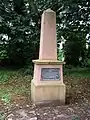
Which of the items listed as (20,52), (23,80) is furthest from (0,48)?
(23,80)

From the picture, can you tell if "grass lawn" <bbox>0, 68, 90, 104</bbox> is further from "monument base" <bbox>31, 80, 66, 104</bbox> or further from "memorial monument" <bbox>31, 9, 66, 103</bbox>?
"memorial monument" <bbox>31, 9, 66, 103</bbox>

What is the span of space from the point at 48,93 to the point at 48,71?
0.50 m

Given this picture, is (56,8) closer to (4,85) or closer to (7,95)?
(4,85)

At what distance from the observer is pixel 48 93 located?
520cm

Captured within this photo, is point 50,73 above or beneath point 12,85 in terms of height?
above

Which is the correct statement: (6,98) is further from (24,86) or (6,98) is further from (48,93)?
(24,86)

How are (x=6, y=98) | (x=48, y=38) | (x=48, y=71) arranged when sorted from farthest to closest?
1. (x=6, y=98)
2. (x=48, y=38)
3. (x=48, y=71)

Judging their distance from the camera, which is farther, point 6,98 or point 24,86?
point 24,86

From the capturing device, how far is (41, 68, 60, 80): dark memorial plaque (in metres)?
5.18

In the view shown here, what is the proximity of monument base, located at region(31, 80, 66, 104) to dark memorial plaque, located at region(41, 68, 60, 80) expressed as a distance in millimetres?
159

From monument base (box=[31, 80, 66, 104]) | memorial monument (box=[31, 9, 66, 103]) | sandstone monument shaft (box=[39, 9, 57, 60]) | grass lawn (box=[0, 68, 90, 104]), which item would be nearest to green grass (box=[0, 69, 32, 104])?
grass lawn (box=[0, 68, 90, 104])

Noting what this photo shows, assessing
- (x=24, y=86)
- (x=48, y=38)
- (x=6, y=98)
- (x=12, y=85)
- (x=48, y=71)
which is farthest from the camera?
(x=12, y=85)

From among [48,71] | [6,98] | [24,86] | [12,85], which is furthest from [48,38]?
[12,85]

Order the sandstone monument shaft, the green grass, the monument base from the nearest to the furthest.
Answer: the monument base, the sandstone monument shaft, the green grass
